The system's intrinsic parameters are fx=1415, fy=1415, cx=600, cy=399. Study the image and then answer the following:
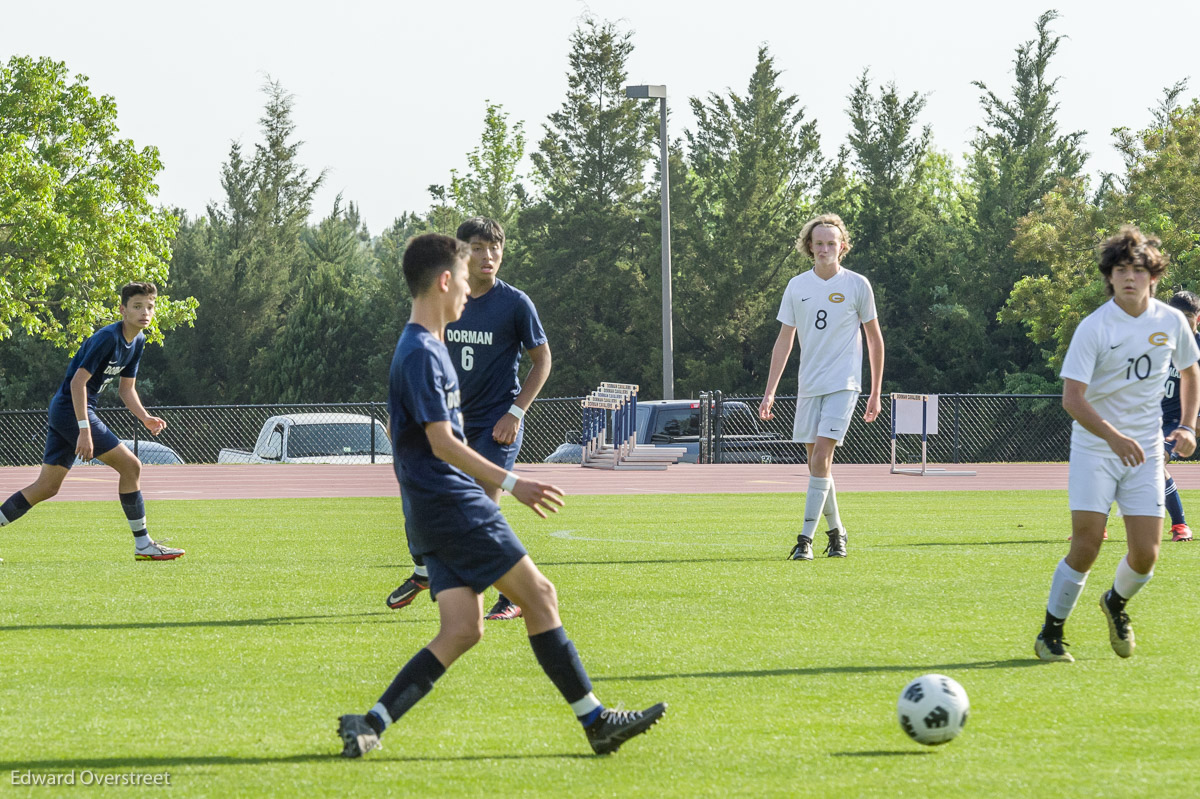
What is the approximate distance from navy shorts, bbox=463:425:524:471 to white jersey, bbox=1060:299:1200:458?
2.97m

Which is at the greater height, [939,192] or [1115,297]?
[939,192]

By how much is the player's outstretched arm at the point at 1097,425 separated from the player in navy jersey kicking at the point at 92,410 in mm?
Answer: 6287

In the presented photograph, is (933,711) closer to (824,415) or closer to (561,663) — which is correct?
(561,663)

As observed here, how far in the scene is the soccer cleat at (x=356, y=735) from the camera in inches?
175

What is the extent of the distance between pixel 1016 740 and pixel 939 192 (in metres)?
75.8

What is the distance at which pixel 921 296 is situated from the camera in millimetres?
52312

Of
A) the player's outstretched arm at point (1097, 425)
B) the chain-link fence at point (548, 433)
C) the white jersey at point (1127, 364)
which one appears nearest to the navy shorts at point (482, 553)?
the player's outstretched arm at point (1097, 425)

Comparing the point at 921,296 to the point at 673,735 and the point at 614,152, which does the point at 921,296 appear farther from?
the point at 673,735

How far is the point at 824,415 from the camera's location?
33.6 ft

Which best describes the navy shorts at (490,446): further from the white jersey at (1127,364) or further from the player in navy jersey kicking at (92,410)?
the player in navy jersey kicking at (92,410)

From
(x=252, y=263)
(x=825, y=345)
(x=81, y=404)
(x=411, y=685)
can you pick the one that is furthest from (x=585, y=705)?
(x=252, y=263)

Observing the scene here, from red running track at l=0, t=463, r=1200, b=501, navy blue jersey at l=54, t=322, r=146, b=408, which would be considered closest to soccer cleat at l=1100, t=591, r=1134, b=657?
navy blue jersey at l=54, t=322, r=146, b=408

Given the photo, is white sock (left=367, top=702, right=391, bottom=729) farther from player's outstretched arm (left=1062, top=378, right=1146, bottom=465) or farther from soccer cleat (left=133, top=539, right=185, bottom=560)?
soccer cleat (left=133, top=539, right=185, bottom=560)

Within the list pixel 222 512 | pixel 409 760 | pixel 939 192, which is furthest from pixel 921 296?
pixel 409 760
